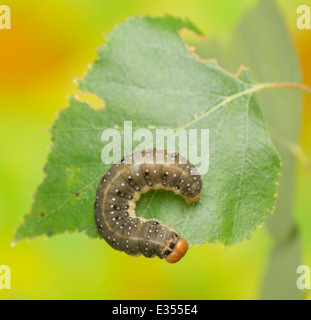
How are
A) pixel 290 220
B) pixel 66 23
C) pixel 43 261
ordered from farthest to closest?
1. pixel 66 23
2. pixel 43 261
3. pixel 290 220

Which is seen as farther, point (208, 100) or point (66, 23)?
point (66, 23)

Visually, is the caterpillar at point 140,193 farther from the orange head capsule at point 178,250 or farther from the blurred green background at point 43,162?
the blurred green background at point 43,162

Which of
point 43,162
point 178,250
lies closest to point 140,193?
point 178,250

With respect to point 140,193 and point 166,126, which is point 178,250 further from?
point 166,126

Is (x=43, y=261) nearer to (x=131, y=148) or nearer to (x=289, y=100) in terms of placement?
(x=131, y=148)

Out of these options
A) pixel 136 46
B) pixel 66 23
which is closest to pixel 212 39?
pixel 136 46

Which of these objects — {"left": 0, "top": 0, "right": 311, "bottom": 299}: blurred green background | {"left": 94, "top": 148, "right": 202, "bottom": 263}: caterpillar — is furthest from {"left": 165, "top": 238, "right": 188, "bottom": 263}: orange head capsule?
{"left": 0, "top": 0, "right": 311, "bottom": 299}: blurred green background

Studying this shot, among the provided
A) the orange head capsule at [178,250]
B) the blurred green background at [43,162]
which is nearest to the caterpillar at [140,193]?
the orange head capsule at [178,250]
